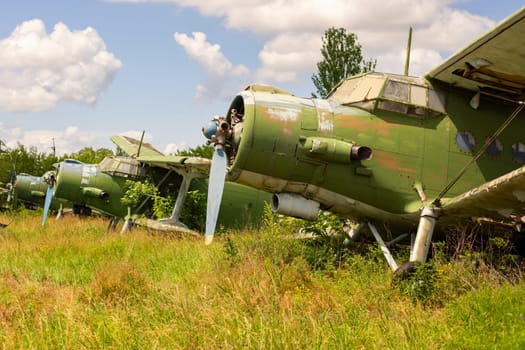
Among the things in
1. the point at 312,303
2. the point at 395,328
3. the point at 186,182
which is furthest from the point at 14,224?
the point at 395,328

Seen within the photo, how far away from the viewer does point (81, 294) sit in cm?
655

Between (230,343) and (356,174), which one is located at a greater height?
(356,174)

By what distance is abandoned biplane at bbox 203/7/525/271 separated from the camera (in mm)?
7309

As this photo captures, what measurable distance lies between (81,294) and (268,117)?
296 cm

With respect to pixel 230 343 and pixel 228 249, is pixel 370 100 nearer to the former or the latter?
pixel 228 249

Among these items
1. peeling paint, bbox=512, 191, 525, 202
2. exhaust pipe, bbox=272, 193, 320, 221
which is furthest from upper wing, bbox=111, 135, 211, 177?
peeling paint, bbox=512, 191, 525, 202

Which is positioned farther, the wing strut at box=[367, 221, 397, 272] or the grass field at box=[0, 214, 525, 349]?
the wing strut at box=[367, 221, 397, 272]

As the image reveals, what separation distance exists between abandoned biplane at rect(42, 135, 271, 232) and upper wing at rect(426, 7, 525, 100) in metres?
7.10

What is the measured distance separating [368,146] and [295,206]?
48.1 inches

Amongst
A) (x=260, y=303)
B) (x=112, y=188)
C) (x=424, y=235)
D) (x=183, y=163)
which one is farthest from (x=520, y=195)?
(x=112, y=188)

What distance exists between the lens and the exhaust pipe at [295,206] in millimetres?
7715

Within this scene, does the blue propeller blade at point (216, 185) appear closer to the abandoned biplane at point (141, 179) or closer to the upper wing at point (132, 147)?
the abandoned biplane at point (141, 179)

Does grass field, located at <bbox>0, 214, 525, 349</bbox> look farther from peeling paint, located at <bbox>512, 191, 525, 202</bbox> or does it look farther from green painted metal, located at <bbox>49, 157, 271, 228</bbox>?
green painted metal, located at <bbox>49, 157, 271, 228</bbox>

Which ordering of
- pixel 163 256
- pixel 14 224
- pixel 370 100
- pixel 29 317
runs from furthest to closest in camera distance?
pixel 14 224 < pixel 163 256 < pixel 370 100 < pixel 29 317
